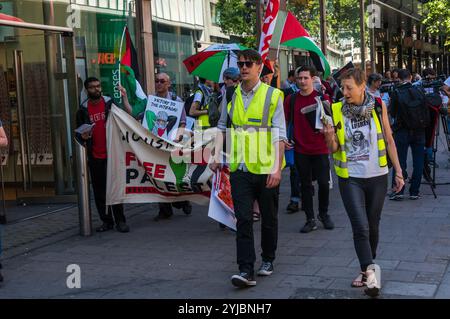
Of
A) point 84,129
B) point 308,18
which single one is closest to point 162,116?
point 84,129

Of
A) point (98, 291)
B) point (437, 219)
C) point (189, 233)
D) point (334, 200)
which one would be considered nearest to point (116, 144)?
point (189, 233)

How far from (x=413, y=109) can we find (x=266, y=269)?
15.2 feet

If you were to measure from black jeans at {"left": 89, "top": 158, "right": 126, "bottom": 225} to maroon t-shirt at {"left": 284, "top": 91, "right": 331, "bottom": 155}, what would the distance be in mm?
2349

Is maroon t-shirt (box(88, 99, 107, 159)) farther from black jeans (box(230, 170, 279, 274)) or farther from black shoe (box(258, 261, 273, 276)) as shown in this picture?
black shoe (box(258, 261, 273, 276))

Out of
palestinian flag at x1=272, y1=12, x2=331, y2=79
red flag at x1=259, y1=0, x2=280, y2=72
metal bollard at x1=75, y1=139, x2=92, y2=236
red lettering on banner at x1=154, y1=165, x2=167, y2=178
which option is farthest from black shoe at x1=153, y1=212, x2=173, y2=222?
palestinian flag at x1=272, y1=12, x2=331, y2=79

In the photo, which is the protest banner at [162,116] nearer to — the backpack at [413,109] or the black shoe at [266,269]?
the black shoe at [266,269]

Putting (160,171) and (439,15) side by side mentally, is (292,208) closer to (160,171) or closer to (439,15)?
(160,171)

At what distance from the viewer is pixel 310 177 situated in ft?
25.4

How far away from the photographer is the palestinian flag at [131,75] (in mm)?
8414

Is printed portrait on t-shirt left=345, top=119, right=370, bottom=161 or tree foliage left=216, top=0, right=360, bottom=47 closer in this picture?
printed portrait on t-shirt left=345, top=119, right=370, bottom=161

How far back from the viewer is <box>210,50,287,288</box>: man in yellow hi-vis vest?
5.55 m

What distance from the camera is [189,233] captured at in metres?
7.89
